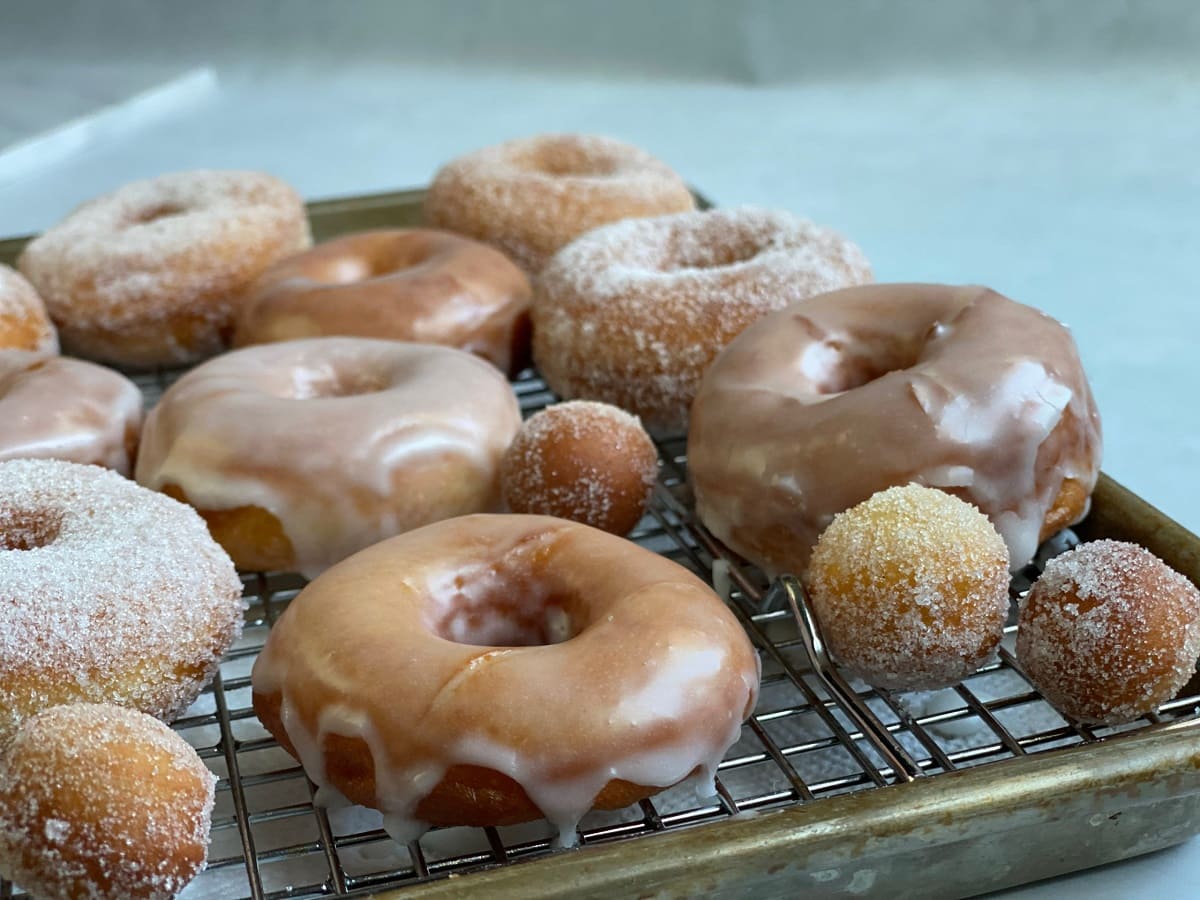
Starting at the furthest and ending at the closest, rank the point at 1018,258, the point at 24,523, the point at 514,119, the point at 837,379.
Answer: the point at 514,119, the point at 1018,258, the point at 837,379, the point at 24,523

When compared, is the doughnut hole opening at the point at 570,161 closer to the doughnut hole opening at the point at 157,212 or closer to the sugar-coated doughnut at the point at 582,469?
the doughnut hole opening at the point at 157,212

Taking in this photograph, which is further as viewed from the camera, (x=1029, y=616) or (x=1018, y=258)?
(x=1018, y=258)

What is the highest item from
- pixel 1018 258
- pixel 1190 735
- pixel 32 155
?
pixel 1190 735

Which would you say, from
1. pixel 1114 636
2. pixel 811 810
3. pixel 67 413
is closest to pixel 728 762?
pixel 811 810

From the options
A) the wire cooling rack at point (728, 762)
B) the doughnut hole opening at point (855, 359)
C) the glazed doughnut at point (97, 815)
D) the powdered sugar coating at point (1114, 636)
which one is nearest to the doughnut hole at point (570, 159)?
the doughnut hole opening at point (855, 359)

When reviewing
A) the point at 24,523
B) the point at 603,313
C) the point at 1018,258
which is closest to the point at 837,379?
the point at 603,313

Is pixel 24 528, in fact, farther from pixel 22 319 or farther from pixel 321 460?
pixel 22 319

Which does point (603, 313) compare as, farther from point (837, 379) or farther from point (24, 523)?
point (24, 523)

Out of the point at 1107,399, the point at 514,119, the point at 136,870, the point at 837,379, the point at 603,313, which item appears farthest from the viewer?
the point at 514,119
